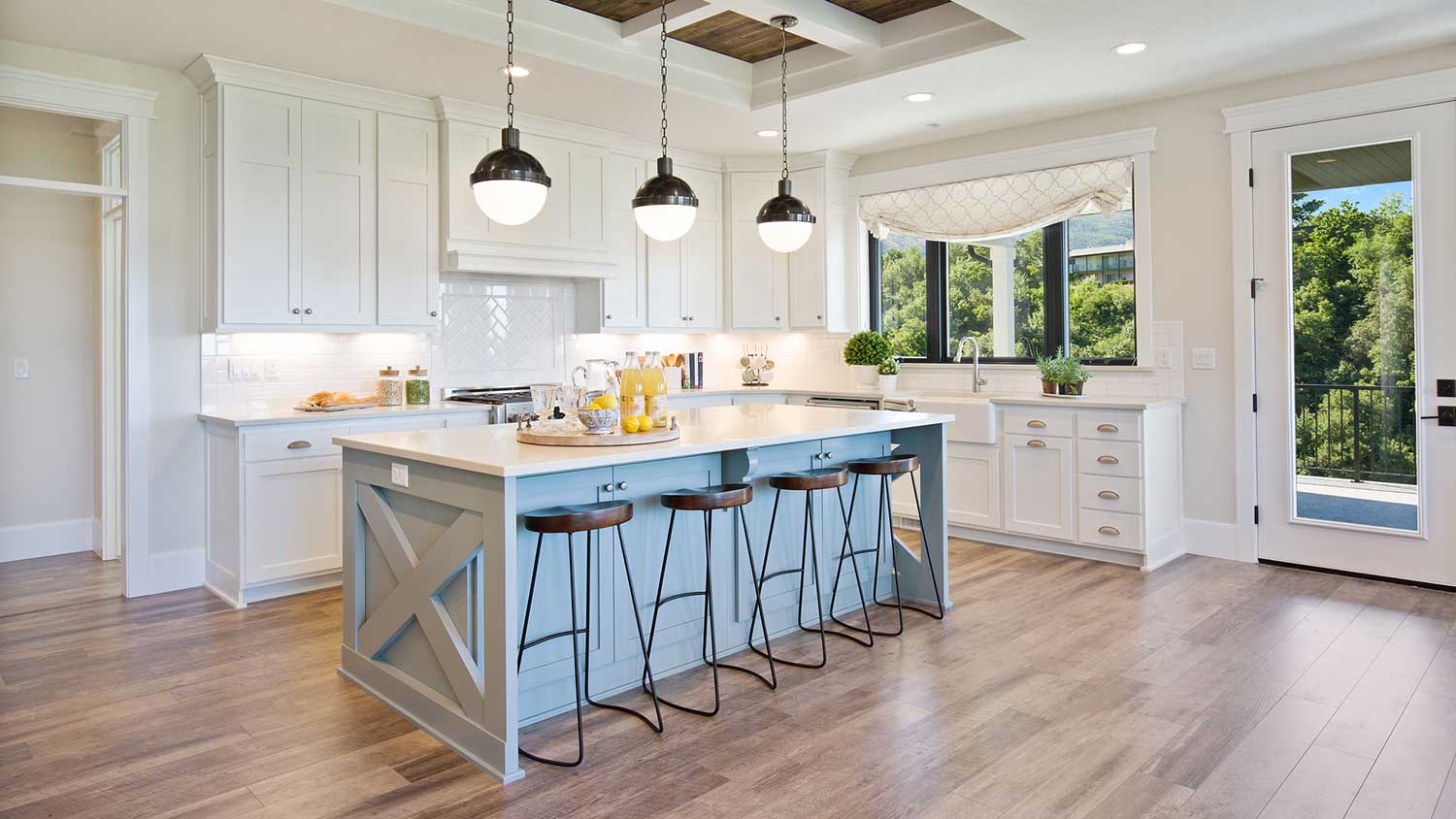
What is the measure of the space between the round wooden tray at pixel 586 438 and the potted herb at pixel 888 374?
316 cm

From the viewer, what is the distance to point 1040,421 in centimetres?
529

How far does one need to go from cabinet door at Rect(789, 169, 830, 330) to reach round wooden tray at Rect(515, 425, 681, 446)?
11.7ft

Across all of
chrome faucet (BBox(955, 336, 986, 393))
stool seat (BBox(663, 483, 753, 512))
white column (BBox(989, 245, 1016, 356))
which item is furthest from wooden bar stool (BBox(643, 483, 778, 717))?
white column (BBox(989, 245, 1016, 356))

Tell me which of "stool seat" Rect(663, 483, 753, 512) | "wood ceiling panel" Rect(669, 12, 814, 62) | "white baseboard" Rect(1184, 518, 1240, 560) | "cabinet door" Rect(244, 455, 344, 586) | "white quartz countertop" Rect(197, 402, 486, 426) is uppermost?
"wood ceiling panel" Rect(669, 12, 814, 62)

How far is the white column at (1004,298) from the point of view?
608cm

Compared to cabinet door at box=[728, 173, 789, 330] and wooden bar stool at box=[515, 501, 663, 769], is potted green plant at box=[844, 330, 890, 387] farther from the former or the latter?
wooden bar stool at box=[515, 501, 663, 769]

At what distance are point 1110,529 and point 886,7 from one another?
2968mm

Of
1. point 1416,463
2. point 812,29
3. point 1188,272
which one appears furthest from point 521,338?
point 1416,463

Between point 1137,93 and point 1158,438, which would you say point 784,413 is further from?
point 1137,93

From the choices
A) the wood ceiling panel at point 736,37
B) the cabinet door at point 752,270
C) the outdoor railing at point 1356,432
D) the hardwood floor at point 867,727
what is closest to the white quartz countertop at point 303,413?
the hardwood floor at point 867,727

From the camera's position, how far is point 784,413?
4.34 m

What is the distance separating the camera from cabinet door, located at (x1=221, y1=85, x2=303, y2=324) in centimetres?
447

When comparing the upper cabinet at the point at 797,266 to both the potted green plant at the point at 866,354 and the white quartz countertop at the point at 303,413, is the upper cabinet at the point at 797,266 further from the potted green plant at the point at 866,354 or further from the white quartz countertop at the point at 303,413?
the white quartz countertop at the point at 303,413

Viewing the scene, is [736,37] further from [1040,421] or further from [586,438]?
[586,438]
